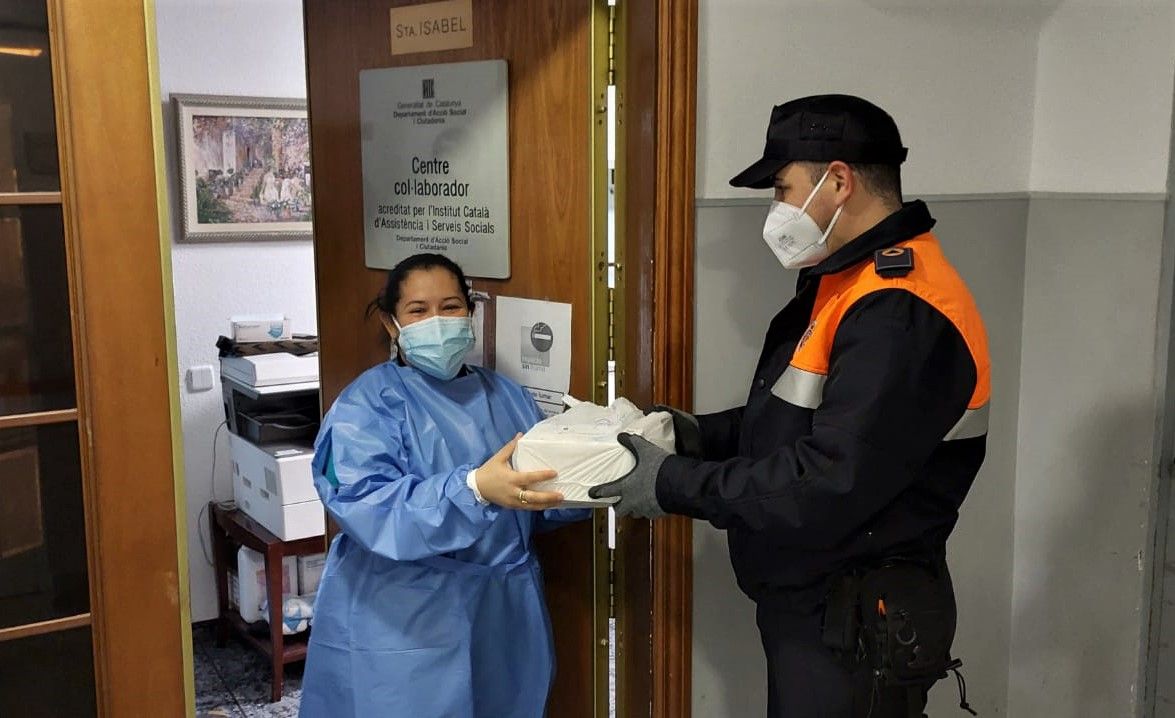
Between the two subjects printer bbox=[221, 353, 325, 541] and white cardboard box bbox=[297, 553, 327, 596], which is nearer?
printer bbox=[221, 353, 325, 541]

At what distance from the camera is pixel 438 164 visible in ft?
7.25

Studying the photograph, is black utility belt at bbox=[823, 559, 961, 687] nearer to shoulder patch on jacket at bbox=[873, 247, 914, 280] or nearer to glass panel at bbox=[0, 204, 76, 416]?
shoulder patch on jacket at bbox=[873, 247, 914, 280]

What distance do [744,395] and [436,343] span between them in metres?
0.60

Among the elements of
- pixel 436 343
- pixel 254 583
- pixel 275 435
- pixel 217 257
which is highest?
pixel 217 257

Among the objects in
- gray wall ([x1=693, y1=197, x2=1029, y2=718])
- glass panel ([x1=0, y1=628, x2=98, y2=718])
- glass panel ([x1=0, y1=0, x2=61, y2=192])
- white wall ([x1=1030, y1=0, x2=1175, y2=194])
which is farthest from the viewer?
white wall ([x1=1030, y1=0, x2=1175, y2=194])

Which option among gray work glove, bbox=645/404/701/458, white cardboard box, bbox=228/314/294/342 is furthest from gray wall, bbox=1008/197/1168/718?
white cardboard box, bbox=228/314/294/342

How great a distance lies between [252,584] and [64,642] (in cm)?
206

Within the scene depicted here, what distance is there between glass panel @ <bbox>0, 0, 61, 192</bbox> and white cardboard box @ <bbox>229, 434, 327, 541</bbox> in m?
1.92

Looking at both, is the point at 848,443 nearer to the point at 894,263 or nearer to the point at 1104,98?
the point at 894,263

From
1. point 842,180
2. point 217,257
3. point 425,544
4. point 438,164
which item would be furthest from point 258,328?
point 842,180

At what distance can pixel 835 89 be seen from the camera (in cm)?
213

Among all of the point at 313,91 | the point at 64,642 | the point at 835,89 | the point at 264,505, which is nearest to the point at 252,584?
the point at 264,505

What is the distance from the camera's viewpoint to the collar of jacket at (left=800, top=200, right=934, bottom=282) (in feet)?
5.23

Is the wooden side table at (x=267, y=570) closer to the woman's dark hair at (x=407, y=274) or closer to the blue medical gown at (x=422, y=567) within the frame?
the blue medical gown at (x=422, y=567)
